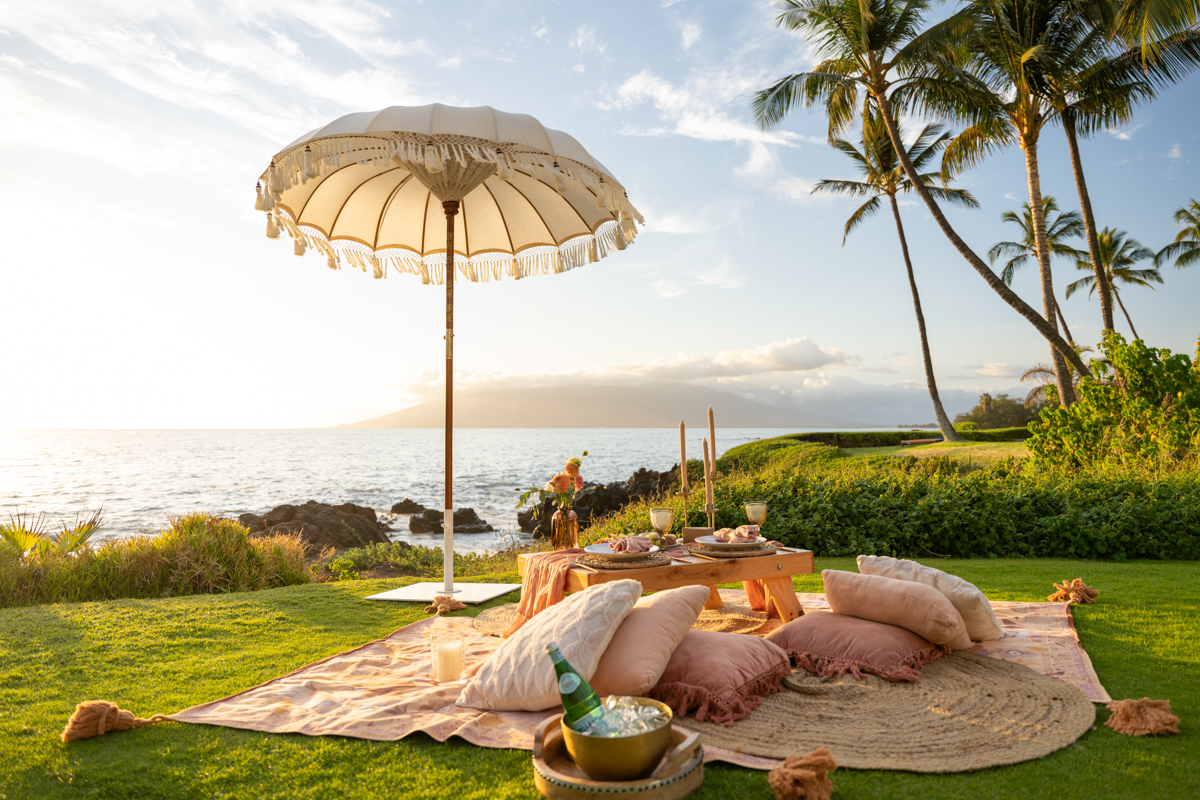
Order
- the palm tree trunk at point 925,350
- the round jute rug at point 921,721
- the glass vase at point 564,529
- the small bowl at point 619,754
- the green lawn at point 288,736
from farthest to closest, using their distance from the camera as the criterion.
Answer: the palm tree trunk at point 925,350 → the glass vase at point 564,529 → the round jute rug at point 921,721 → the green lawn at point 288,736 → the small bowl at point 619,754

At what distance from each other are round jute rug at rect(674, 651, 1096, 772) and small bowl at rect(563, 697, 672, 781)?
1.41ft

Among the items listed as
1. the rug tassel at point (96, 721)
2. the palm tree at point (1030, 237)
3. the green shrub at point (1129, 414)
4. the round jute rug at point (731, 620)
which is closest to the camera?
the rug tassel at point (96, 721)

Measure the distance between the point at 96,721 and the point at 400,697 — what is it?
1.10 meters

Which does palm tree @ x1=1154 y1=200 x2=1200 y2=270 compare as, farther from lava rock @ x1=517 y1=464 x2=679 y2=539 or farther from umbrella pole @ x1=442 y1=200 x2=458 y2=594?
umbrella pole @ x1=442 y1=200 x2=458 y2=594

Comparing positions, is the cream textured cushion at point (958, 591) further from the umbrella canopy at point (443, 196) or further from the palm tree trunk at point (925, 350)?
the palm tree trunk at point (925, 350)

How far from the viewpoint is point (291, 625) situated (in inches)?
172

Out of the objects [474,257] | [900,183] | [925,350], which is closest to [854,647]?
[474,257]

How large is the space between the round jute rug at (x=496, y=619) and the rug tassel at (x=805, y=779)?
7.85 ft

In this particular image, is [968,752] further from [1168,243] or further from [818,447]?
[1168,243]

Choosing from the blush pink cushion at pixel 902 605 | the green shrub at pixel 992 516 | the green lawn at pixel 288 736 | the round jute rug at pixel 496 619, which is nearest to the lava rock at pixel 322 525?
the green shrub at pixel 992 516

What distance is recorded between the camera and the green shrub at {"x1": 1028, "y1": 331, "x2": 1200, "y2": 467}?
8.50 meters

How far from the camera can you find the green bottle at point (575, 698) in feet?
6.25

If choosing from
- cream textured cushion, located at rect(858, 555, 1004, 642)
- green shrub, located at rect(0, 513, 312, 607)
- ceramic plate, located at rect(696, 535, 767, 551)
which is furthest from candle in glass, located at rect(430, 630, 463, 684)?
green shrub, located at rect(0, 513, 312, 607)

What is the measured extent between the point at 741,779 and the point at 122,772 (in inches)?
80.8
